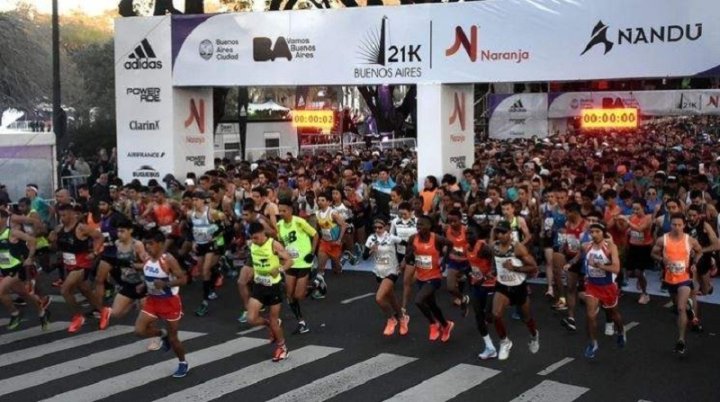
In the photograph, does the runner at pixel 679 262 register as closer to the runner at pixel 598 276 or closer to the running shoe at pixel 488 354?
the runner at pixel 598 276

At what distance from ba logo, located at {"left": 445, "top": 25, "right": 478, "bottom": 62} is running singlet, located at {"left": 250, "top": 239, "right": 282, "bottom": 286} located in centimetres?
874

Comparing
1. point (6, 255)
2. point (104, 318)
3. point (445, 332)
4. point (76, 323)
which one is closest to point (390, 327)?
point (445, 332)

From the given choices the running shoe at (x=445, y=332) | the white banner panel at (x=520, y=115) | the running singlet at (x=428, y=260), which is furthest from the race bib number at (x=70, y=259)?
the white banner panel at (x=520, y=115)

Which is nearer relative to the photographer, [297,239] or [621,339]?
[621,339]

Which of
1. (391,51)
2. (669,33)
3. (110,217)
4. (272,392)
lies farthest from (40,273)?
(669,33)

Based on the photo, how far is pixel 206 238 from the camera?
13.8 metres

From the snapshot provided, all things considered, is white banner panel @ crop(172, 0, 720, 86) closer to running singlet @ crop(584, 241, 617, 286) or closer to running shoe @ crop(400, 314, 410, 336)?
running singlet @ crop(584, 241, 617, 286)

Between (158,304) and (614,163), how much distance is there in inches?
589

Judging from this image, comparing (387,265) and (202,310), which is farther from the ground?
(387,265)

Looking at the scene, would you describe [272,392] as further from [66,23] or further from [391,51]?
[66,23]

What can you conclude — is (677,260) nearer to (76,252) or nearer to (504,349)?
(504,349)

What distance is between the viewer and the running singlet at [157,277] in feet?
32.9

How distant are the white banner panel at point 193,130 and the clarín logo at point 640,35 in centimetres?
904

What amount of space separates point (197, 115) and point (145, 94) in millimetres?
1287
